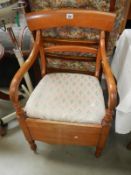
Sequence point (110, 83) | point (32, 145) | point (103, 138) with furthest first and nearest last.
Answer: point (32, 145), point (103, 138), point (110, 83)

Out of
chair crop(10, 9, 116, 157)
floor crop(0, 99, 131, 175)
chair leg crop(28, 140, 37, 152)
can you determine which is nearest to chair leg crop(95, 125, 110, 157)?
chair crop(10, 9, 116, 157)

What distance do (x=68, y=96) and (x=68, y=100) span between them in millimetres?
34

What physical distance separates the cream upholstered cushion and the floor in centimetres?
46

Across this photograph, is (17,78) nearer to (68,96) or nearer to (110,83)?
(68,96)

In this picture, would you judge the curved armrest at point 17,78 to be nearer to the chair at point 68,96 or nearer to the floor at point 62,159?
the chair at point 68,96

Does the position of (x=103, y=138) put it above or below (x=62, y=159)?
above

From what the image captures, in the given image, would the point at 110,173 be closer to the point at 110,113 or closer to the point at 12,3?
the point at 110,113

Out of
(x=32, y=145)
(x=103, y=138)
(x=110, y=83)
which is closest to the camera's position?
(x=110, y=83)

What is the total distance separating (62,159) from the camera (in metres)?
1.27

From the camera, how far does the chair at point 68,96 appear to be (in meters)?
0.95

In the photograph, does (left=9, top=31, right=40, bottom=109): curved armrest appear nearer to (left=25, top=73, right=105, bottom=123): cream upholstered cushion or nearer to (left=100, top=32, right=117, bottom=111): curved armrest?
(left=25, top=73, right=105, bottom=123): cream upholstered cushion

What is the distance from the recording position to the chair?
0.95m

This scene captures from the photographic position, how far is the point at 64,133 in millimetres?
1031

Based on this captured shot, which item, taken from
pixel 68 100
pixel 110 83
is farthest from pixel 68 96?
pixel 110 83
